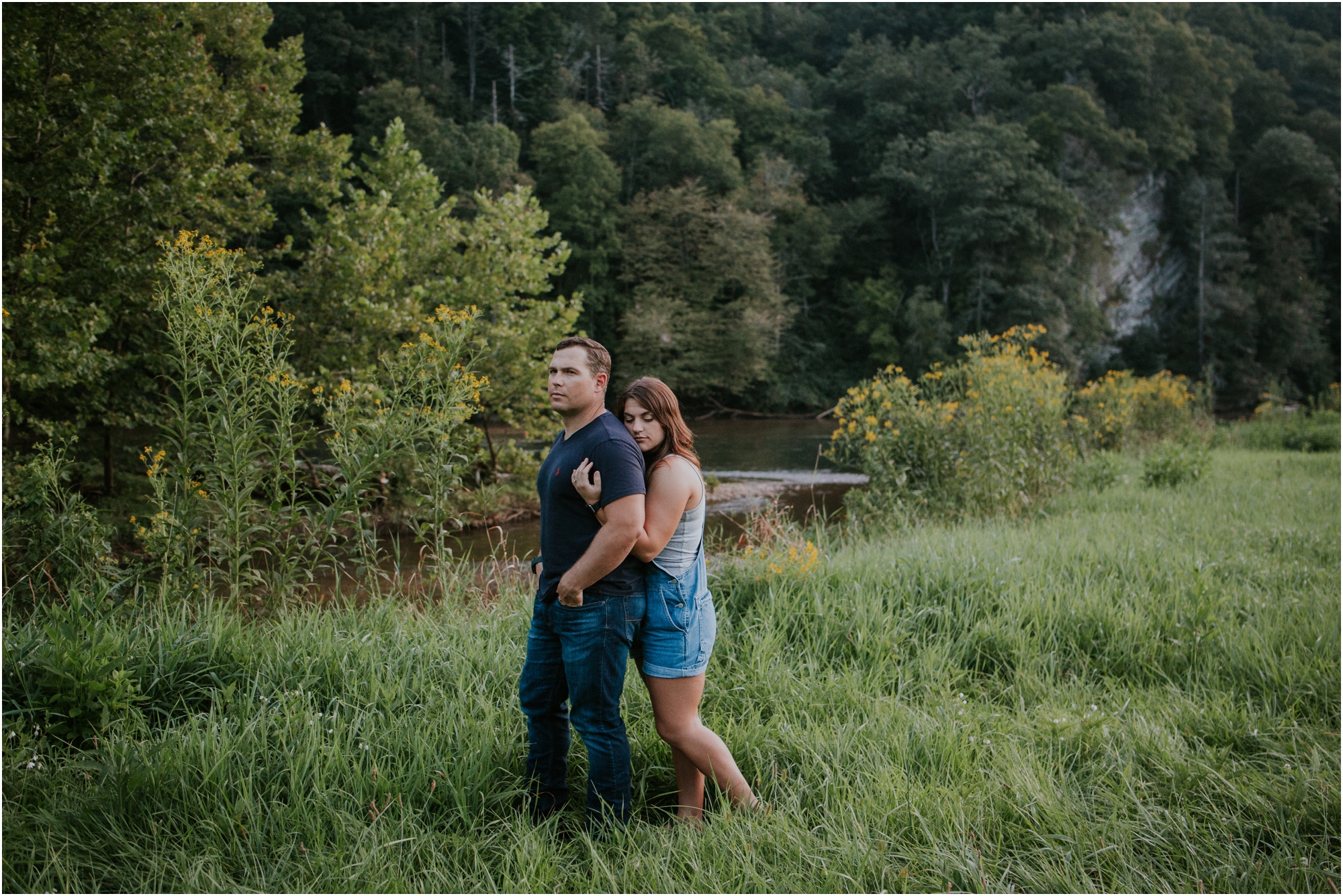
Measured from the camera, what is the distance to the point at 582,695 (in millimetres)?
2367

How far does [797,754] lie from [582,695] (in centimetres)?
94

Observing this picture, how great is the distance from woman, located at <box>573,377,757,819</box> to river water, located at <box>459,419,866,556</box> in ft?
9.13

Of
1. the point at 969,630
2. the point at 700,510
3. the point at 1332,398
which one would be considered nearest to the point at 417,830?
the point at 700,510

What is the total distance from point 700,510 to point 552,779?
1.04 m

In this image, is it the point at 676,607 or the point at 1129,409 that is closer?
the point at 676,607

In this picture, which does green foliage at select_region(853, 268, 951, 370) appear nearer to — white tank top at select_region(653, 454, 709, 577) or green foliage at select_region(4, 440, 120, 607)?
green foliage at select_region(4, 440, 120, 607)

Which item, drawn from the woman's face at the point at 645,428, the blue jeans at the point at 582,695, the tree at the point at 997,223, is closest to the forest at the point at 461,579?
the blue jeans at the point at 582,695

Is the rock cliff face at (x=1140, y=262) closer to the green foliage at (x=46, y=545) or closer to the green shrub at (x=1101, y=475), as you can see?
the green shrub at (x=1101, y=475)

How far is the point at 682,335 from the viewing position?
32.1 meters

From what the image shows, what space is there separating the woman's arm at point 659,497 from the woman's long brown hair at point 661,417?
52mm

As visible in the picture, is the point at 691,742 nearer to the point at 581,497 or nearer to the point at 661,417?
the point at 581,497

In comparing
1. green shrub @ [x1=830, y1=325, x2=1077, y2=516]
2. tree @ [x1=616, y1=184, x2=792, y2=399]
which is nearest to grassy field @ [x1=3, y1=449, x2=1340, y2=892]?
green shrub @ [x1=830, y1=325, x2=1077, y2=516]

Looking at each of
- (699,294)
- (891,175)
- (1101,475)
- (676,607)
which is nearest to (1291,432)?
(1101,475)

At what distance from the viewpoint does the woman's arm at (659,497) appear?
7.55 feet
